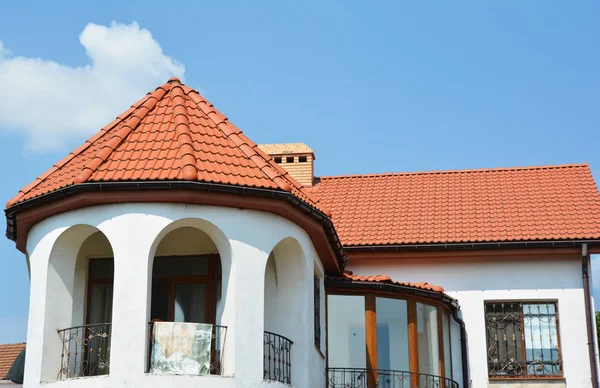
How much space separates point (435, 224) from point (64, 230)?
10.0 metres

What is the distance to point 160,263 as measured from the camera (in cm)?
1772

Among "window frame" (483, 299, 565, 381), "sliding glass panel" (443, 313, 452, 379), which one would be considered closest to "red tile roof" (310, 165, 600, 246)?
"window frame" (483, 299, 565, 381)

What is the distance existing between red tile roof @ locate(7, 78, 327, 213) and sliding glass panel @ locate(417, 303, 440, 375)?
4023 mm

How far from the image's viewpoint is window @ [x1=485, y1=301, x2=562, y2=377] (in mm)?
21344

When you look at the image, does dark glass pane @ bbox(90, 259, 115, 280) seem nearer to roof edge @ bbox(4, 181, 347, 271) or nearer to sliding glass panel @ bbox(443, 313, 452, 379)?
roof edge @ bbox(4, 181, 347, 271)

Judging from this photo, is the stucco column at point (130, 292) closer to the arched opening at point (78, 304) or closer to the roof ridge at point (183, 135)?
the arched opening at point (78, 304)

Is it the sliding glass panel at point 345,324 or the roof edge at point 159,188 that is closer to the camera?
the roof edge at point 159,188

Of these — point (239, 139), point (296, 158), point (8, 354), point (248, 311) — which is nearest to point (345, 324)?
point (248, 311)

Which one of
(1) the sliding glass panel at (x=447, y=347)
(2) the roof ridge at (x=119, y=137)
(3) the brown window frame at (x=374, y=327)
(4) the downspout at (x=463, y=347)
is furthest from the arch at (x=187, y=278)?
(4) the downspout at (x=463, y=347)

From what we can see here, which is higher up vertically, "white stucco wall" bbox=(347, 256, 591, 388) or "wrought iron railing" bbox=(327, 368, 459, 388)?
"white stucco wall" bbox=(347, 256, 591, 388)

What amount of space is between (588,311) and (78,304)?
11051 mm

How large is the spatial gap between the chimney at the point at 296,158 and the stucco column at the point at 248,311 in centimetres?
1139

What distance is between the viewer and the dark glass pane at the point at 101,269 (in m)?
17.7

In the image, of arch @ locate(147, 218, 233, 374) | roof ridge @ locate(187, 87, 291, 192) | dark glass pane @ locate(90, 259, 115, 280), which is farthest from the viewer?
dark glass pane @ locate(90, 259, 115, 280)
